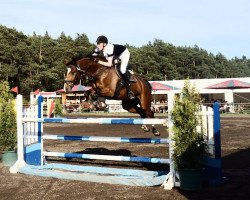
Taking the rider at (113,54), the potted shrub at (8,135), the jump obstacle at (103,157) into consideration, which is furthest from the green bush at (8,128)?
the rider at (113,54)

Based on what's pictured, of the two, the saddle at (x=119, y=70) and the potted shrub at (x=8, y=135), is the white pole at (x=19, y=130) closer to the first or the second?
the potted shrub at (x=8, y=135)

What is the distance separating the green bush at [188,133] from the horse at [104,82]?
1.57 m

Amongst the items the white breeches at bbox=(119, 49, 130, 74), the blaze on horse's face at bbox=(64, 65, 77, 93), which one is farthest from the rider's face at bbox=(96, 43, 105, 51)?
the blaze on horse's face at bbox=(64, 65, 77, 93)

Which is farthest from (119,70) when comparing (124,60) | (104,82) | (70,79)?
(70,79)

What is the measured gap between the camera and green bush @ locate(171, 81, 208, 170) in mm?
5211

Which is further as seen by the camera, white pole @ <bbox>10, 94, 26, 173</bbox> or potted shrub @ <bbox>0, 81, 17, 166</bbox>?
potted shrub @ <bbox>0, 81, 17, 166</bbox>

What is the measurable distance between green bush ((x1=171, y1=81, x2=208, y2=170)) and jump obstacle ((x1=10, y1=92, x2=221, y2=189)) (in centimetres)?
17

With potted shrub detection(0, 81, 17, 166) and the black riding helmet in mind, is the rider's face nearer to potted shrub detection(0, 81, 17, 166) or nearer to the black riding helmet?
the black riding helmet

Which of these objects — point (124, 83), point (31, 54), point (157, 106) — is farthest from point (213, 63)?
point (124, 83)

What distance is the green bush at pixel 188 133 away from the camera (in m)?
5.21

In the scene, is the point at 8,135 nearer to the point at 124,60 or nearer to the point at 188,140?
the point at 124,60

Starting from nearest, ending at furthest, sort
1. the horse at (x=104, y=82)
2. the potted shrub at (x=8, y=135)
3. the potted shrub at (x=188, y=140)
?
the potted shrub at (x=188, y=140) < the horse at (x=104, y=82) < the potted shrub at (x=8, y=135)

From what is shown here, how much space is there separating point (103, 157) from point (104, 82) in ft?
4.46

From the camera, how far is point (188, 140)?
5230 mm
